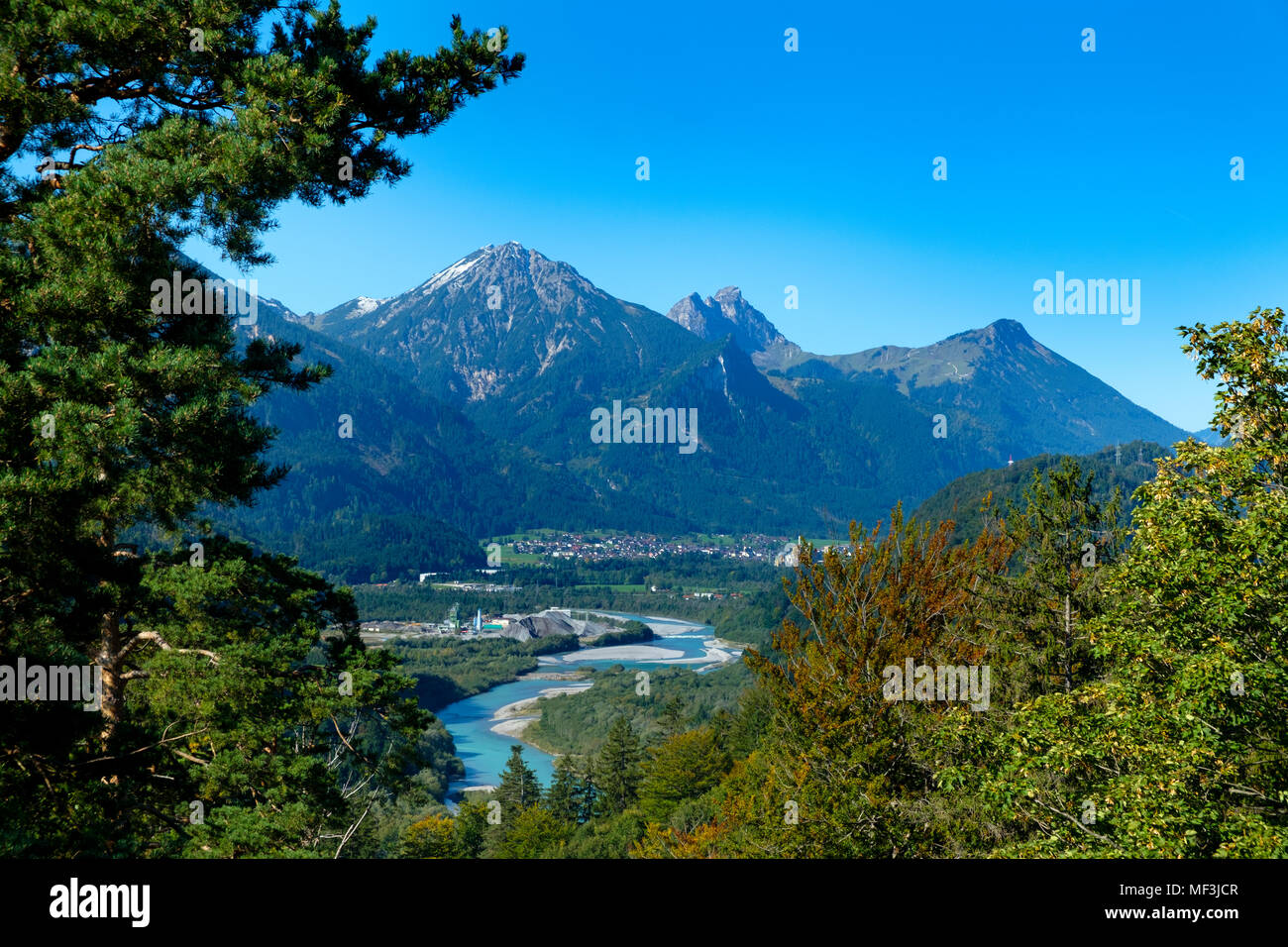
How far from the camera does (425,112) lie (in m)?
9.80

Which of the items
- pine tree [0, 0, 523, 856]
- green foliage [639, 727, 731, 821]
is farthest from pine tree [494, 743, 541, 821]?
pine tree [0, 0, 523, 856]

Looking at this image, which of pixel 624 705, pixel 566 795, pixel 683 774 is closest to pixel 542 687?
pixel 624 705

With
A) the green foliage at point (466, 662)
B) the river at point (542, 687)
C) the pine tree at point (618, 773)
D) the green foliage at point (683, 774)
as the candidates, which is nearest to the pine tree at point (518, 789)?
the pine tree at point (618, 773)

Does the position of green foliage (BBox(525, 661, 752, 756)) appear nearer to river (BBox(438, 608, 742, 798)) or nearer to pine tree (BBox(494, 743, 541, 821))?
river (BBox(438, 608, 742, 798))

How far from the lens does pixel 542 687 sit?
4250 inches

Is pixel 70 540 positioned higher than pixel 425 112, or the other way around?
pixel 425 112
